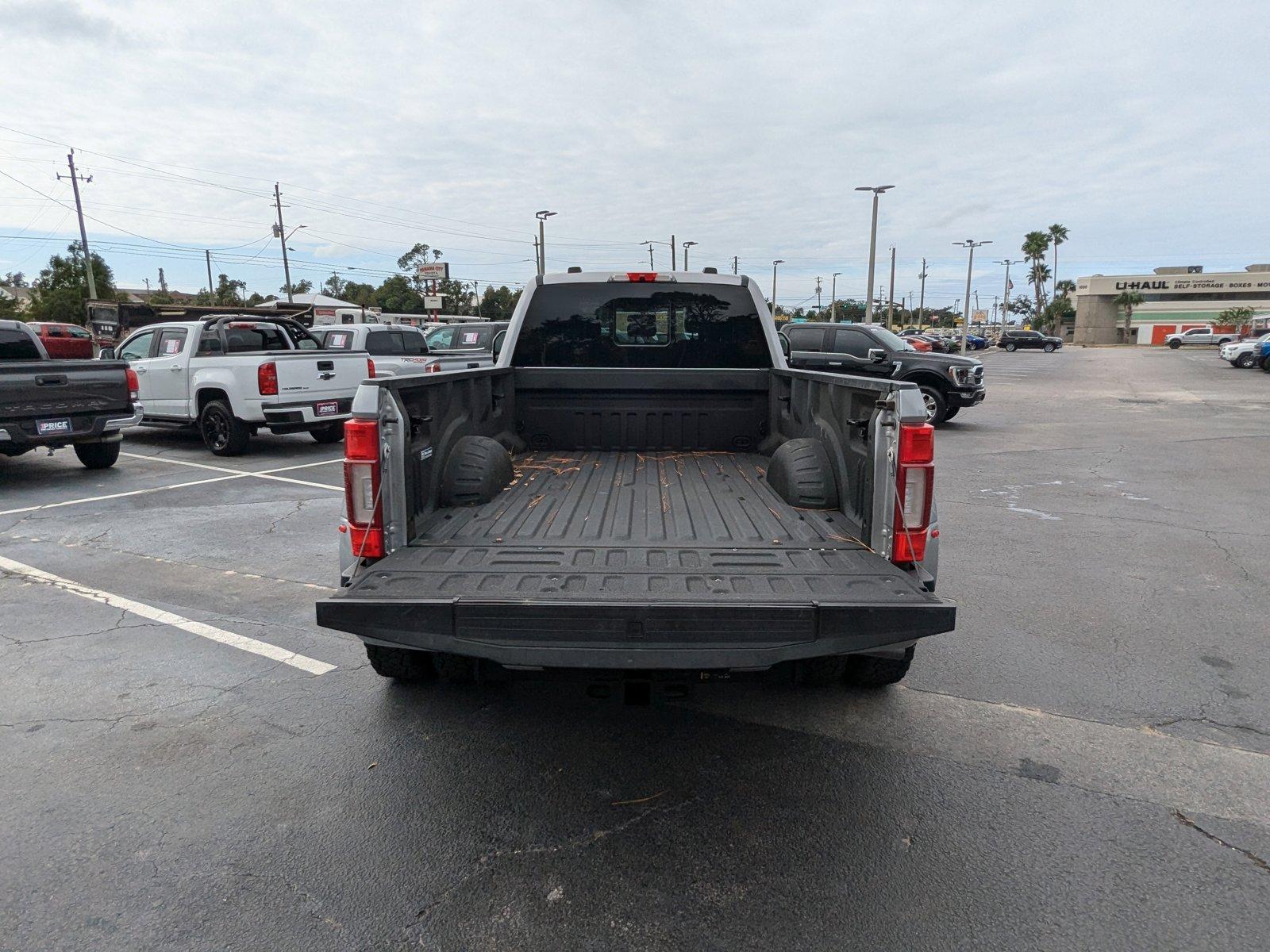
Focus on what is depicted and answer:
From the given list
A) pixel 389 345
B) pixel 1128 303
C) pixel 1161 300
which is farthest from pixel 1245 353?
pixel 1161 300

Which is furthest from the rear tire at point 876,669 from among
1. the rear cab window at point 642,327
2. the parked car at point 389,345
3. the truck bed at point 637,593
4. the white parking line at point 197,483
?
the parked car at point 389,345

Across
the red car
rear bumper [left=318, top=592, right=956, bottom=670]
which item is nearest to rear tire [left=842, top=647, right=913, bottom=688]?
rear bumper [left=318, top=592, right=956, bottom=670]

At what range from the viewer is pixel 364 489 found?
10.7 feet

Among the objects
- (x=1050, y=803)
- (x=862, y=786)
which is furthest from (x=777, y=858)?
(x=1050, y=803)

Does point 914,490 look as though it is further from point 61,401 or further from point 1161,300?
point 1161,300

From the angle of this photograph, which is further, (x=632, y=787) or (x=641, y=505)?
(x=641, y=505)

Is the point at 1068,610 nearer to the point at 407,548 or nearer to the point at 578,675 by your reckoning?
the point at 578,675

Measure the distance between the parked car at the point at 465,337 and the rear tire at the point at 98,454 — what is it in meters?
6.71

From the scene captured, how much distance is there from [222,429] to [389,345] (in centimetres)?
423

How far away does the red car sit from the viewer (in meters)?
24.7

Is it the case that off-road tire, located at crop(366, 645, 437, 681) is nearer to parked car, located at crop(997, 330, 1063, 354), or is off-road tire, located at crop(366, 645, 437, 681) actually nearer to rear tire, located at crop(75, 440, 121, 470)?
rear tire, located at crop(75, 440, 121, 470)

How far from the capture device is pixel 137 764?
335cm

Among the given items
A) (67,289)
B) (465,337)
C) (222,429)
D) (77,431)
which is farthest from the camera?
(67,289)

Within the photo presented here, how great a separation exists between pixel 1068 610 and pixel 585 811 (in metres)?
3.71
